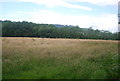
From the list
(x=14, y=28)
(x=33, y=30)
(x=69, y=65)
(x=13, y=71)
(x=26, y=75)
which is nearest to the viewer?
(x=26, y=75)

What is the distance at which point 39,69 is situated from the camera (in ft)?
19.9

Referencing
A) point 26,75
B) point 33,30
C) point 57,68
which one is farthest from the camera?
point 33,30

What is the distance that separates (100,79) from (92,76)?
0.32 meters

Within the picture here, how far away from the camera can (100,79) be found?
211 inches

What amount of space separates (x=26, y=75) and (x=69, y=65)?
7.17 feet

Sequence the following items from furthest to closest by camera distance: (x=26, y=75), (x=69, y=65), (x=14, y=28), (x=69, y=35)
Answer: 1. (x=69, y=35)
2. (x=14, y=28)
3. (x=69, y=65)
4. (x=26, y=75)

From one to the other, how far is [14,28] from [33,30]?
1059 cm

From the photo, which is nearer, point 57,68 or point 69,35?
point 57,68

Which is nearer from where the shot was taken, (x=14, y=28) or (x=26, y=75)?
(x=26, y=75)

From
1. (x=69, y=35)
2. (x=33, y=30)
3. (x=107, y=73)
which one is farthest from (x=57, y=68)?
(x=69, y=35)

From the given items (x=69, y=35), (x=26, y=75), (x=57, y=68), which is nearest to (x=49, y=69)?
(x=57, y=68)

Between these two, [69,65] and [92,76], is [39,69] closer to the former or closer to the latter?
[69,65]

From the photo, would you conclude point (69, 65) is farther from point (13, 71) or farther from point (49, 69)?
point (13, 71)

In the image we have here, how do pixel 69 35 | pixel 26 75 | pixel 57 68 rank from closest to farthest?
pixel 26 75 < pixel 57 68 < pixel 69 35
